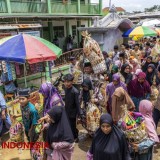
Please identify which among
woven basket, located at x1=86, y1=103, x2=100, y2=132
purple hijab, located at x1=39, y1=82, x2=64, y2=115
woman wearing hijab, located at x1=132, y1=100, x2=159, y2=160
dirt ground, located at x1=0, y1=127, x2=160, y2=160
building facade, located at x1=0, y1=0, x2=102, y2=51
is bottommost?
dirt ground, located at x1=0, y1=127, x2=160, y2=160

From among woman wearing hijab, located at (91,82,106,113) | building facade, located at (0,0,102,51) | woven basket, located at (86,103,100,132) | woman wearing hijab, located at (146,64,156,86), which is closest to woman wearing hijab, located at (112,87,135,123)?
woven basket, located at (86,103,100,132)

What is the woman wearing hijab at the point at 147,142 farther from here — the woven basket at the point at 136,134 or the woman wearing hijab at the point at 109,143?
the woman wearing hijab at the point at 109,143

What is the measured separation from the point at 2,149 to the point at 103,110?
93.6 inches

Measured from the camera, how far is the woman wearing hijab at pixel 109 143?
2703mm

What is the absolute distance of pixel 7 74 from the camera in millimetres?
6586

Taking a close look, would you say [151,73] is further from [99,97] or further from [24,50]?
[24,50]

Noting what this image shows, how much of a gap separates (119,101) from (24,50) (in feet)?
7.76

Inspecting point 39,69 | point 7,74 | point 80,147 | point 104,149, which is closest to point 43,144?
point 104,149

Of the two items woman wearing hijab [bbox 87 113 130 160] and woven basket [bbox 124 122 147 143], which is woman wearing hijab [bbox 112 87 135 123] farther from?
woman wearing hijab [bbox 87 113 130 160]

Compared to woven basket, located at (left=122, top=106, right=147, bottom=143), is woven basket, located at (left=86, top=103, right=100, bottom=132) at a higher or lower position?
Result: lower

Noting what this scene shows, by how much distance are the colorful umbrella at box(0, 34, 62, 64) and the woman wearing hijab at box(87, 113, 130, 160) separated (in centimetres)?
277

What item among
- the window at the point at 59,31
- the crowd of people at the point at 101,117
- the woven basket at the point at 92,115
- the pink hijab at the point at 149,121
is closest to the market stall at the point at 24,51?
the crowd of people at the point at 101,117

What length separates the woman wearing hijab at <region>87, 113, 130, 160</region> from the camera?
8.87ft

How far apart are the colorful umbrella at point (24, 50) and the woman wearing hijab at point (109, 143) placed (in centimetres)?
277
